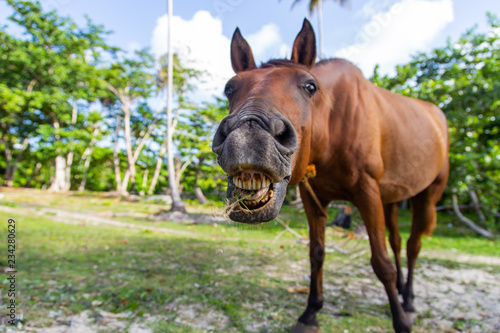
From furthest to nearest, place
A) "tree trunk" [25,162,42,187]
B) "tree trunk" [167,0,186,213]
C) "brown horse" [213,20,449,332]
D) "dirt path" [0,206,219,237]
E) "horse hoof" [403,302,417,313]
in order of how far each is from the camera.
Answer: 1. "tree trunk" [25,162,42,187]
2. "tree trunk" [167,0,186,213]
3. "dirt path" [0,206,219,237]
4. "horse hoof" [403,302,417,313]
5. "brown horse" [213,20,449,332]

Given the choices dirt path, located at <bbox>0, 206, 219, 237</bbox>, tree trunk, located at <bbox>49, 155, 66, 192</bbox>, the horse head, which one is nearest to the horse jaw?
the horse head

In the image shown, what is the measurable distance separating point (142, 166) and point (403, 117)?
84.5 feet

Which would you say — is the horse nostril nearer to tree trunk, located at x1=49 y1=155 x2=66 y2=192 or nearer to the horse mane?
the horse mane

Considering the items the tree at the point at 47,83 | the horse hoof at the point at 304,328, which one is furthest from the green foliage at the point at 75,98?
the horse hoof at the point at 304,328

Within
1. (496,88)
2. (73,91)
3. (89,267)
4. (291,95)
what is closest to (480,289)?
(291,95)

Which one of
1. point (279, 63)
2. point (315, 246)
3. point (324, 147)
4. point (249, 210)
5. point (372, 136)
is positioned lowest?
point (315, 246)

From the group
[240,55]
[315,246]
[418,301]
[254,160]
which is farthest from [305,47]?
[418,301]

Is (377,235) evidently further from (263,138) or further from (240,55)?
(240,55)

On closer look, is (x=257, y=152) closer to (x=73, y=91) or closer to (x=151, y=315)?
(x=151, y=315)

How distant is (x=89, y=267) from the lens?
4.07m

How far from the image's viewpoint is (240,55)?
234 cm

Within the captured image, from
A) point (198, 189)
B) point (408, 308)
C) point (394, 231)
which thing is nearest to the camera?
point (408, 308)

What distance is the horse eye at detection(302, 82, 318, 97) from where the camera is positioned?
204 cm

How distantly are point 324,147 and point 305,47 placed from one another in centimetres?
84
